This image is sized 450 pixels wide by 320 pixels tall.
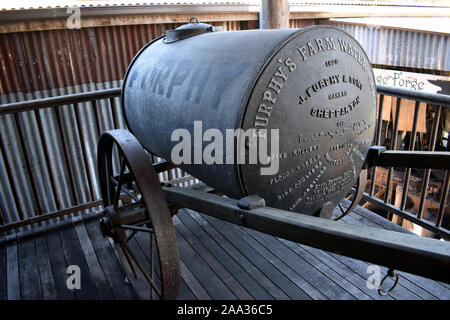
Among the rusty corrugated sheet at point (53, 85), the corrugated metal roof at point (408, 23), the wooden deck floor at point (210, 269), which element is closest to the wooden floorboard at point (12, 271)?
the wooden deck floor at point (210, 269)

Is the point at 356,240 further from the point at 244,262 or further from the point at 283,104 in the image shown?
the point at 244,262

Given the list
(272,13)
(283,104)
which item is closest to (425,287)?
(283,104)

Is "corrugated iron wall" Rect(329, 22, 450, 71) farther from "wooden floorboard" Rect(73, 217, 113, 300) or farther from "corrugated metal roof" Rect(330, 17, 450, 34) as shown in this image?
"wooden floorboard" Rect(73, 217, 113, 300)

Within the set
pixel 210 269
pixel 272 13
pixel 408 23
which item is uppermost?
pixel 272 13

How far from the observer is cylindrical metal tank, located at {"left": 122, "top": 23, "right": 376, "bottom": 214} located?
6.51 feet

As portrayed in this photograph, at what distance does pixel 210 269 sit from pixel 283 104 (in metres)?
1.87

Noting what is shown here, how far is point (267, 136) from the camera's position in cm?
200

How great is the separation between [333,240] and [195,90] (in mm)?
1263

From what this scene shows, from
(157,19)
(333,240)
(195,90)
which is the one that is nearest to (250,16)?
(157,19)

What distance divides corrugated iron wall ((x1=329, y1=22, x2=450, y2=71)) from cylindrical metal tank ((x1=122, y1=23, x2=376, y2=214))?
7347 millimetres

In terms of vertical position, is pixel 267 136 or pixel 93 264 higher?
pixel 267 136

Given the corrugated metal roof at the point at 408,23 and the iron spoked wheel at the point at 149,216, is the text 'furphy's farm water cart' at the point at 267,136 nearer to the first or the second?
the iron spoked wheel at the point at 149,216

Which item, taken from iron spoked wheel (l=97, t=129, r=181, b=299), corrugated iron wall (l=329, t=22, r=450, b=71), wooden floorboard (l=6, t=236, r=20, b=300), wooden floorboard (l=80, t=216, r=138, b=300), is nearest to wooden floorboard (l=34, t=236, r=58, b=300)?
wooden floorboard (l=6, t=236, r=20, b=300)

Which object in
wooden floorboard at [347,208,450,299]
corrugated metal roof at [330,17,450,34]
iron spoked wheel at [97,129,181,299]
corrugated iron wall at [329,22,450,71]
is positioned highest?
corrugated metal roof at [330,17,450,34]
